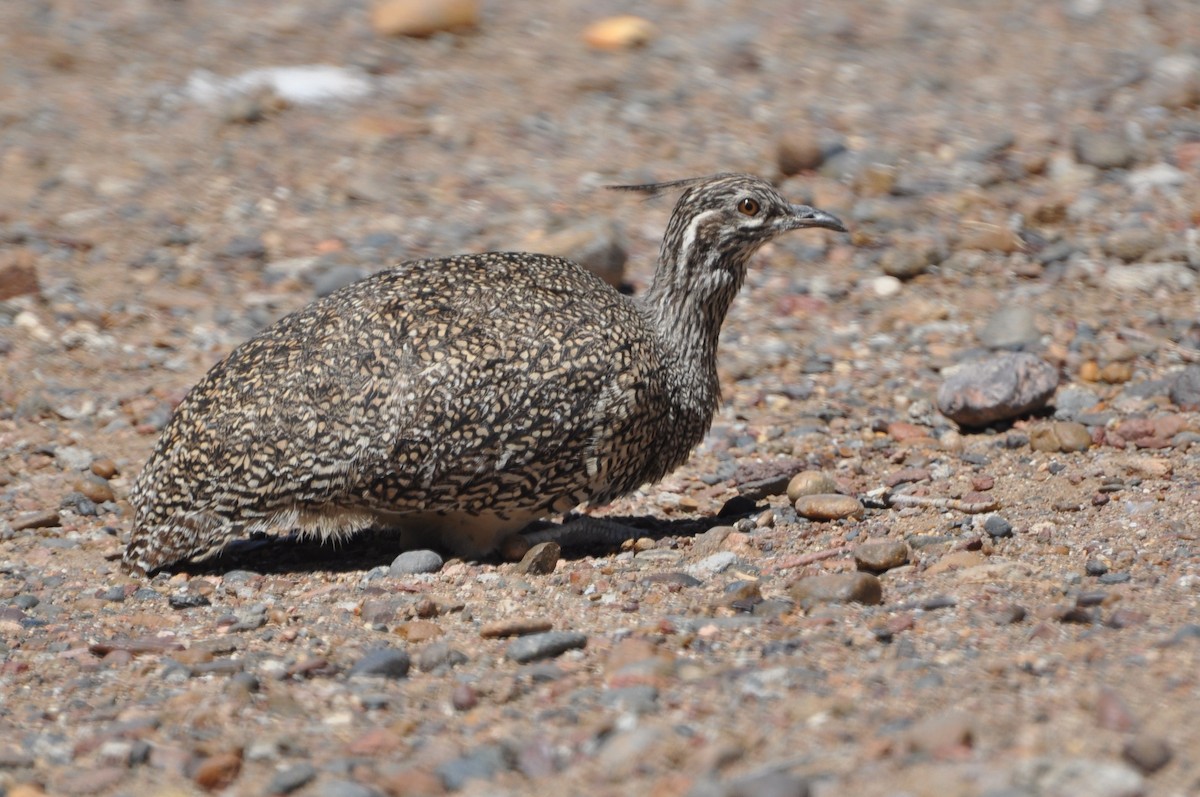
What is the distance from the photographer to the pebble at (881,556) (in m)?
6.55

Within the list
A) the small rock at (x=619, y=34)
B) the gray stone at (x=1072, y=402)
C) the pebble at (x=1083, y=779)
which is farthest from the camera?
the small rock at (x=619, y=34)

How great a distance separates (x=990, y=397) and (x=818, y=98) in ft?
20.0

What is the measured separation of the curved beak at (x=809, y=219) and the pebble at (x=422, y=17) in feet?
26.2

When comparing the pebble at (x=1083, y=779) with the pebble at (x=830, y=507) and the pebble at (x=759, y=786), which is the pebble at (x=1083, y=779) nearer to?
the pebble at (x=759, y=786)

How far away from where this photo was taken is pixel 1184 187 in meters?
11.9

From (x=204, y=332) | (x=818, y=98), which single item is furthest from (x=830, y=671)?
(x=818, y=98)

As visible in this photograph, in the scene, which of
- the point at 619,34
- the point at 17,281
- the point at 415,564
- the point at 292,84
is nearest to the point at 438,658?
the point at 415,564

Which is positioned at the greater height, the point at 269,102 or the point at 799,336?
the point at 269,102

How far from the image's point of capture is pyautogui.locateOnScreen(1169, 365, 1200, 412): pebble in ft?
28.2

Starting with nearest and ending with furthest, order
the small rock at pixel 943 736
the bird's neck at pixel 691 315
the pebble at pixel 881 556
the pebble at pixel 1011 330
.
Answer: the small rock at pixel 943 736 → the pebble at pixel 881 556 → the bird's neck at pixel 691 315 → the pebble at pixel 1011 330

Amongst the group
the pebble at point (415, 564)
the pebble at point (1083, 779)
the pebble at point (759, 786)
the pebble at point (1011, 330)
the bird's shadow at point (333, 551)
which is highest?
the pebble at point (1083, 779)

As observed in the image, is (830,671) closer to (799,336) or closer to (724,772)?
(724,772)

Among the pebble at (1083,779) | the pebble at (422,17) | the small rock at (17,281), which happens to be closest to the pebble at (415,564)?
the pebble at (1083,779)

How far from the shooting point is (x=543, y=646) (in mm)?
5777
